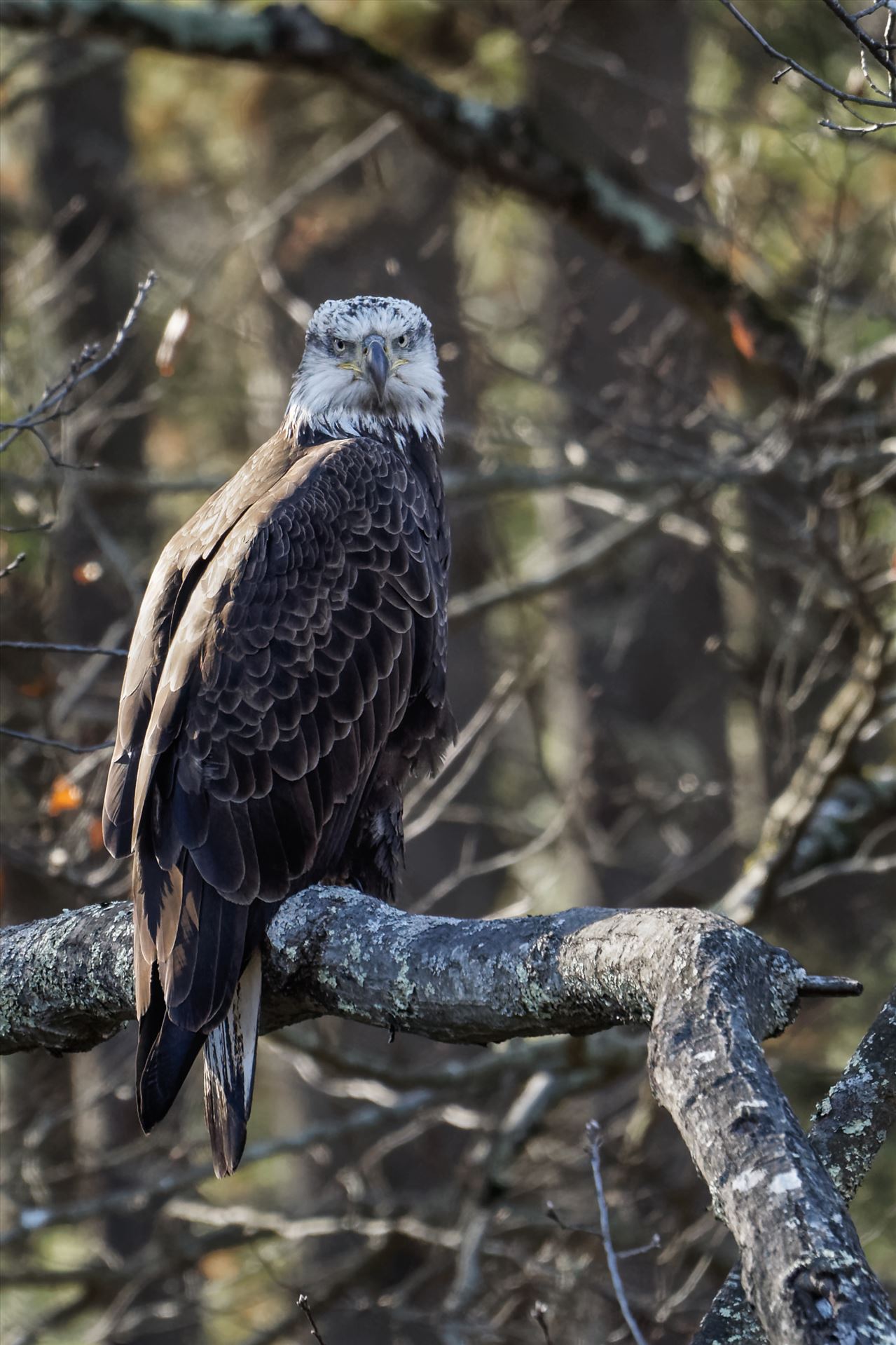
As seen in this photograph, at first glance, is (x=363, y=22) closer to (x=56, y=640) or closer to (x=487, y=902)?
(x=56, y=640)

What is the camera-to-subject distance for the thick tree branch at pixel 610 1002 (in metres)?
1.75

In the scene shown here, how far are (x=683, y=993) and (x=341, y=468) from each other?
235 cm

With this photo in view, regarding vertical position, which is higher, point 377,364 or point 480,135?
point 480,135

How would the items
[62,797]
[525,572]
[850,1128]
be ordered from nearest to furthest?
[850,1128] < [62,797] < [525,572]

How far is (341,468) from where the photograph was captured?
415 cm

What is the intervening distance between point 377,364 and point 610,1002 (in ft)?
8.28

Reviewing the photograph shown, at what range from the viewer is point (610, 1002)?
2445mm

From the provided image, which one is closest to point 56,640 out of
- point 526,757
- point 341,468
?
point 341,468

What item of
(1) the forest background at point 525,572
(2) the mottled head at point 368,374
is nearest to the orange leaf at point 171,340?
(1) the forest background at point 525,572

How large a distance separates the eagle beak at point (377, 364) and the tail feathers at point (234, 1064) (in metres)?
1.83

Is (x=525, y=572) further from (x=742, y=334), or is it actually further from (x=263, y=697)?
(x=263, y=697)

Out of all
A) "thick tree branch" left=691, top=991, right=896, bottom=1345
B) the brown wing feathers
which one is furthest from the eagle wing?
"thick tree branch" left=691, top=991, right=896, bottom=1345

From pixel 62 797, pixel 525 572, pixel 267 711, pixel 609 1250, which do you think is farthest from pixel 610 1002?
pixel 525 572

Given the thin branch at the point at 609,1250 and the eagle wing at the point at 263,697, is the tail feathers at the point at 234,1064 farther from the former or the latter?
the thin branch at the point at 609,1250
